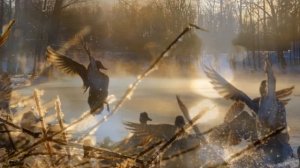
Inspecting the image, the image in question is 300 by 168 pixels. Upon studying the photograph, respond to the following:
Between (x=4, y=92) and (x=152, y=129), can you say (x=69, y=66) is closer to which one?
(x=152, y=129)

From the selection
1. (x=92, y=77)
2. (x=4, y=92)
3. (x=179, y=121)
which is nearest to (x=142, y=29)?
(x=92, y=77)

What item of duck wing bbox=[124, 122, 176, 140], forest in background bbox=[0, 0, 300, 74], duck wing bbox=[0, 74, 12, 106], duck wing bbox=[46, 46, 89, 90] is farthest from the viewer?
forest in background bbox=[0, 0, 300, 74]

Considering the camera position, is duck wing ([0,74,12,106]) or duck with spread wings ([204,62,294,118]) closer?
duck wing ([0,74,12,106])

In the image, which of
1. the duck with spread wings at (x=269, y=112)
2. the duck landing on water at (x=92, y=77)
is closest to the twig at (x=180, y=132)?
the duck with spread wings at (x=269, y=112)

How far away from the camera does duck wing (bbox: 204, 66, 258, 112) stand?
334 inches

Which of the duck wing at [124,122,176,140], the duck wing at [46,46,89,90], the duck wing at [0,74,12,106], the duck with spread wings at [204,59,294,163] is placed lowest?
the duck with spread wings at [204,59,294,163]

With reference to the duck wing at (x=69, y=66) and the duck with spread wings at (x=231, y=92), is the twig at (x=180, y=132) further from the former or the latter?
the duck wing at (x=69, y=66)

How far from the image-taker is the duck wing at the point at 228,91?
8.48m

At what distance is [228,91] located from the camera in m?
8.50

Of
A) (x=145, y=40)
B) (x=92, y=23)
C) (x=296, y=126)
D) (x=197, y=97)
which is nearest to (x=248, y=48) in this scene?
(x=145, y=40)

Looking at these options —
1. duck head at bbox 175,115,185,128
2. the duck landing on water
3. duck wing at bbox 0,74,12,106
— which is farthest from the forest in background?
duck wing at bbox 0,74,12,106

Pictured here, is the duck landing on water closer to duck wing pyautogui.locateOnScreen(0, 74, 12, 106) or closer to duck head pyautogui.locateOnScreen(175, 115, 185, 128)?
duck head pyautogui.locateOnScreen(175, 115, 185, 128)

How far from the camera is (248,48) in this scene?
54562 mm

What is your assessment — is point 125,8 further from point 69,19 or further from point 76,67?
point 76,67
